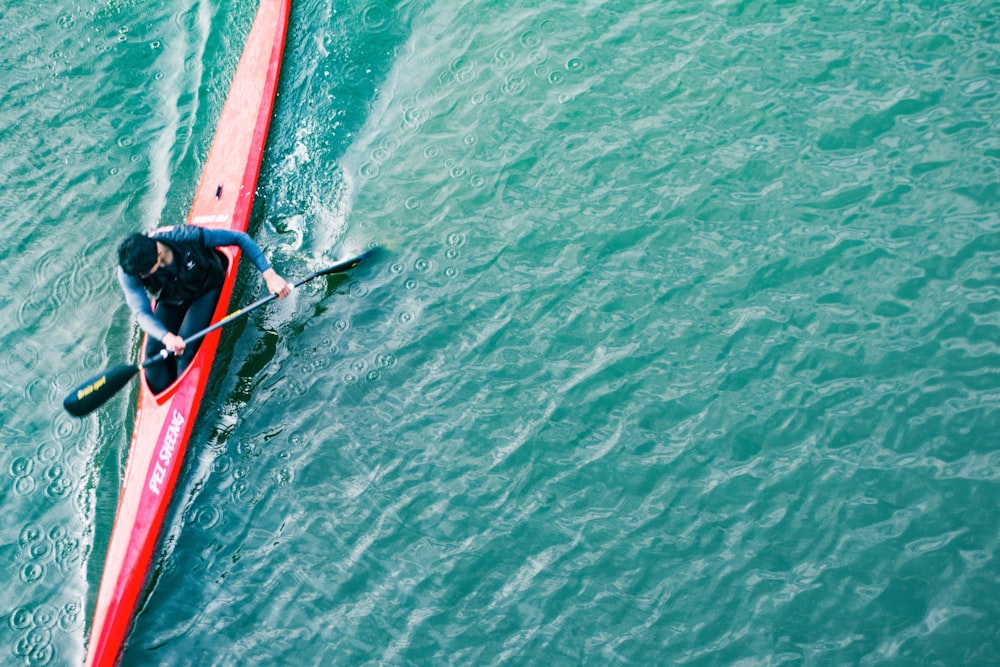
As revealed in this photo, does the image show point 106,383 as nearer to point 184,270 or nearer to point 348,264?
point 184,270

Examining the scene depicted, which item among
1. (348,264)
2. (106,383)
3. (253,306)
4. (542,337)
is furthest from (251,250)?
(542,337)

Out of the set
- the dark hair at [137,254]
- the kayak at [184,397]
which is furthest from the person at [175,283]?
the kayak at [184,397]

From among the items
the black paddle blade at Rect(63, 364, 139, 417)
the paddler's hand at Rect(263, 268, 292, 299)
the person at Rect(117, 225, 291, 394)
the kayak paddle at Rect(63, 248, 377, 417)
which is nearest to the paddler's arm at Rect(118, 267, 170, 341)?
the person at Rect(117, 225, 291, 394)

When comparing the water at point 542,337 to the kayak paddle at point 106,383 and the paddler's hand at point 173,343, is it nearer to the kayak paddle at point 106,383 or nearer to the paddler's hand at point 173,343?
the kayak paddle at point 106,383

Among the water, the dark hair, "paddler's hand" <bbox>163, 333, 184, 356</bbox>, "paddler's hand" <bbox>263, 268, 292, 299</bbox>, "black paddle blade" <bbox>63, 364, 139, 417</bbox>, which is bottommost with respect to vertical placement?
the water

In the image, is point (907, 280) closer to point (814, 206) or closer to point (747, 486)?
point (814, 206)

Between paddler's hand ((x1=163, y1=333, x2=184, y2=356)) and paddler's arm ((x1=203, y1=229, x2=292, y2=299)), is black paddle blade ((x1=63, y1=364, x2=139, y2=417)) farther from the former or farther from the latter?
paddler's arm ((x1=203, y1=229, x2=292, y2=299))

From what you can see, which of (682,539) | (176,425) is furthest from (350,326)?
(682,539)
